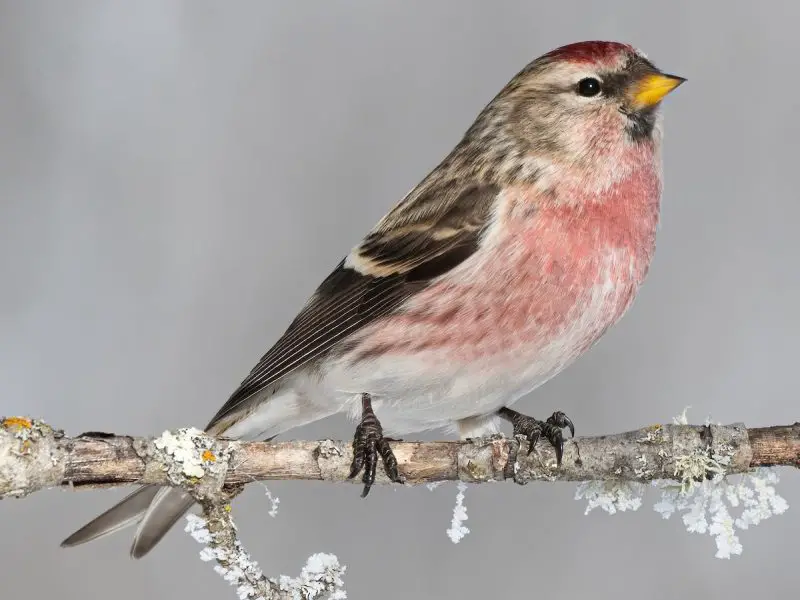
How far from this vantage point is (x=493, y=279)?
280 cm

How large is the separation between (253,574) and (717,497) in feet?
4.06

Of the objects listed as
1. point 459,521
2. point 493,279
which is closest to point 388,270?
point 493,279

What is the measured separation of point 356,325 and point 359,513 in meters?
1.46

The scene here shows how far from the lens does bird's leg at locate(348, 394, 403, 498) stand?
8.54 ft

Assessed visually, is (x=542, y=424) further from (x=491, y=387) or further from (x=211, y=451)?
(x=211, y=451)

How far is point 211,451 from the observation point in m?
2.41

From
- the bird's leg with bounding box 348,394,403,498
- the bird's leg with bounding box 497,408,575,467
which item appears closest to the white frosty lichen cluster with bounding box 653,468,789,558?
the bird's leg with bounding box 497,408,575,467

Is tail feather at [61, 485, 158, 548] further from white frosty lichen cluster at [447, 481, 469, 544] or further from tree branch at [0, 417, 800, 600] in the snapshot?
white frosty lichen cluster at [447, 481, 469, 544]

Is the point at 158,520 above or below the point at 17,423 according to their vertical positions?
below

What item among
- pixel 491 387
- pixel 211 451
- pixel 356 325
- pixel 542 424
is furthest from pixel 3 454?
pixel 542 424

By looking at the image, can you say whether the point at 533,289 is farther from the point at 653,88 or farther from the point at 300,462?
the point at 300,462

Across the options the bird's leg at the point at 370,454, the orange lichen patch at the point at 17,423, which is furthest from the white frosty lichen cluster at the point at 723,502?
the orange lichen patch at the point at 17,423

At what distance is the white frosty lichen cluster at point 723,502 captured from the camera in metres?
2.56

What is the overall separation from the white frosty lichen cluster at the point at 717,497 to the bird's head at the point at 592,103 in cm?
85
